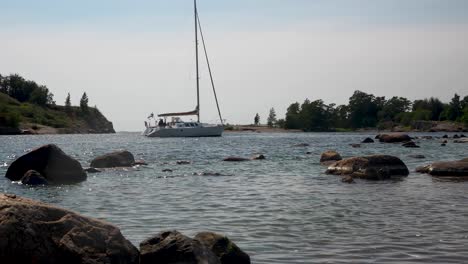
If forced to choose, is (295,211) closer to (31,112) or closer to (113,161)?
(113,161)

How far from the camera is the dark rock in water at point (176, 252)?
30.3 feet

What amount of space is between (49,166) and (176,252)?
18120mm

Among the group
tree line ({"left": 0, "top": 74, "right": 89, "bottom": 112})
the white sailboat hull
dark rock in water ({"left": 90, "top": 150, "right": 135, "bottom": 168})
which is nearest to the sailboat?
the white sailboat hull

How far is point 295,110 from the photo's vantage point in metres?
186

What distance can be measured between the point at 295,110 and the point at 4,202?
17820 centimetres

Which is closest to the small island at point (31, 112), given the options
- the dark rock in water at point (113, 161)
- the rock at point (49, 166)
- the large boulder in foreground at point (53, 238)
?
the dark rock in water at point (113, 161)

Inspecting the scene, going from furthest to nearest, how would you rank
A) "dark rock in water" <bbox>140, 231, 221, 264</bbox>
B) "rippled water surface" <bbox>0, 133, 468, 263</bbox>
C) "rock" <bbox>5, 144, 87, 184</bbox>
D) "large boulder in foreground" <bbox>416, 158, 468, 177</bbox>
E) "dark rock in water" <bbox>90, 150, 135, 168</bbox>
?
"dark rock in water" <bbox>90, 150, 135, 168</bbox>
"large boulder in foreground" <bbox>416, 158, 468, 177</bbox>
"rock" <bbox>5, 144, 87, 184</bbox>
"rippled water surface" <bbox>0, 133, 468, 263</bbox>
"dark rock in water" <bbox>140, 231, 221, 264</bbox>

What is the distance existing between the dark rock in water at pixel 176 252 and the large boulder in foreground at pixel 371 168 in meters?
17.4

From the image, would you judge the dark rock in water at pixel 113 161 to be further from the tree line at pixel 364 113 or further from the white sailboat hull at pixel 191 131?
the tree line at pixel 364 113

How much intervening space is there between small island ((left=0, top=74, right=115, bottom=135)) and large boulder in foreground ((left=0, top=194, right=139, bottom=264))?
13367 cm

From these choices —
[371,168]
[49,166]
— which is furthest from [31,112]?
[371,168]

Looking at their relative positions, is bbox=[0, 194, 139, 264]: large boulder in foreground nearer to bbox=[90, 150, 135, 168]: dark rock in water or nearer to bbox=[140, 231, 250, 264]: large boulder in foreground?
bbox=[140, 231, 250, 264]: large boulder in foreground

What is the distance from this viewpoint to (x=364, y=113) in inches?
7534

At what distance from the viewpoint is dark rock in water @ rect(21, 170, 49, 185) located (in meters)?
24.9
